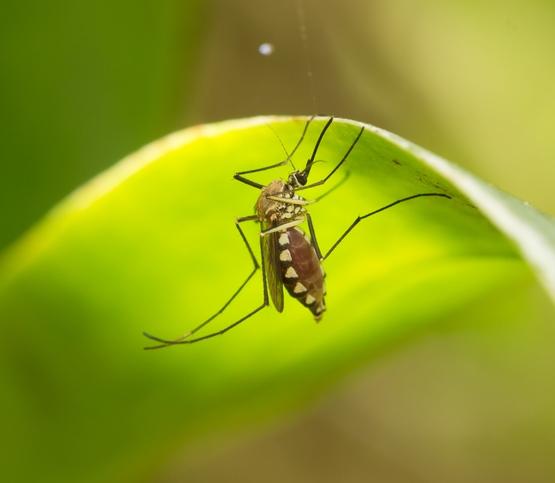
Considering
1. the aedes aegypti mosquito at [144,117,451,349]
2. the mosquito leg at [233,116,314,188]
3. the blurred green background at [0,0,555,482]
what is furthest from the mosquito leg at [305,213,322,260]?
the blurred green background at [0,0,555,482]

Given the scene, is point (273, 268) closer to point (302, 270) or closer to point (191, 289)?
point (302, 270)

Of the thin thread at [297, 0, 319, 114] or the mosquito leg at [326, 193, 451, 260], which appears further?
the thin thread at [297, 0, 319, 114]

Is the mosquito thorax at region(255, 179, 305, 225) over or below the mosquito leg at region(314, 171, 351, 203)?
over

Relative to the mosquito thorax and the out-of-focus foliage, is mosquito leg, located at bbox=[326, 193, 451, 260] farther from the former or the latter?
the out-of-focus foliage

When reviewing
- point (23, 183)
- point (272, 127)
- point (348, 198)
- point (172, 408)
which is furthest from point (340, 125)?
point (23, 183)

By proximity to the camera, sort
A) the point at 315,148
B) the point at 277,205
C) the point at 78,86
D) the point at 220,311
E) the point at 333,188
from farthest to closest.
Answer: the point at 78,86, the point at 277,205, the point at 220,311, the point at 333,188, the point at 315,148

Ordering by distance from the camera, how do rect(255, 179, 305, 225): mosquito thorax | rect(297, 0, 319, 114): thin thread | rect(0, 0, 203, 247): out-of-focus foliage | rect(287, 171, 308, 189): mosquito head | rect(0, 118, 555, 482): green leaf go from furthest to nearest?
rect(297, 0, 319, 114): thin thread, rect(0, 0, 203, 247): out-of-focus foliage, rect(255, 179, 305, 225): mosquito thorax, rect(287, 171, 308, 189): mosquito head, rect(0, 118, 555, 482): green leaf

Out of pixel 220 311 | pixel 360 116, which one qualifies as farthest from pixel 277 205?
pixel 360 116
